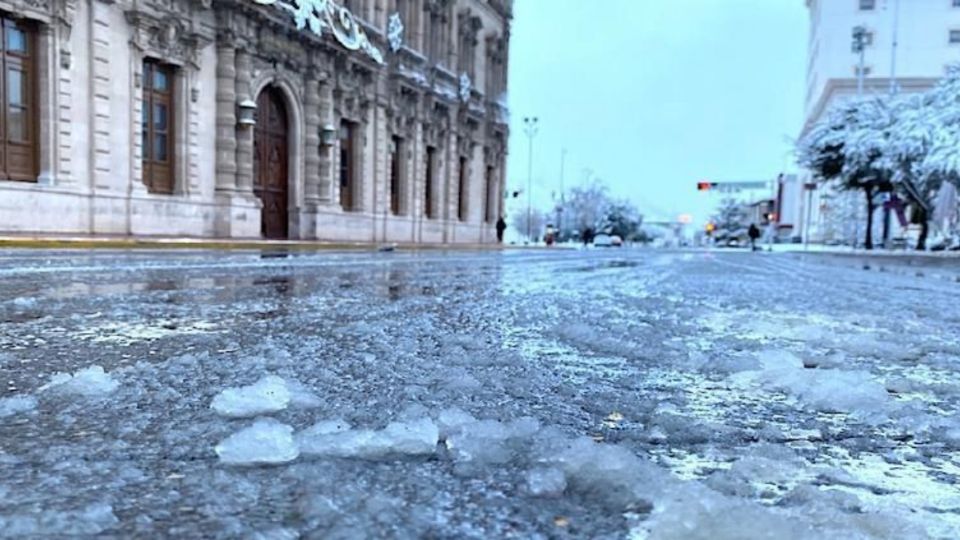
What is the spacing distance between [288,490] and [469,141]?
3589cm

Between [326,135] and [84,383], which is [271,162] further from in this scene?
[84,383]

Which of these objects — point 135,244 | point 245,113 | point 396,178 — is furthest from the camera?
point 396,178

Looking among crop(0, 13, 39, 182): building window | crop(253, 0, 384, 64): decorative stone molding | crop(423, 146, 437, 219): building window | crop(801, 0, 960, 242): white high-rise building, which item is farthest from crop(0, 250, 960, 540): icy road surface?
crop(801, 0, 960, 242): white high-rise building

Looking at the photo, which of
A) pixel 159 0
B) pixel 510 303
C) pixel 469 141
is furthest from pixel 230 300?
pixel 469 141

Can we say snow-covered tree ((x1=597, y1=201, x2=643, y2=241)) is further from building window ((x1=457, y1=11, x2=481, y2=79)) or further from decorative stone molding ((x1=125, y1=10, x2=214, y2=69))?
decorative stone molding ((x1=125, y1=10, x2=214, y2=69))

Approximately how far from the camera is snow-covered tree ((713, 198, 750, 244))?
9662cm

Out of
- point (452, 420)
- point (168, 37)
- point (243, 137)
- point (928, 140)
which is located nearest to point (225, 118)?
point (243, 137)

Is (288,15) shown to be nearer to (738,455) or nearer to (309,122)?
(309,122)

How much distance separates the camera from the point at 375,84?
2670 cm

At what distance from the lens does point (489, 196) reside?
40938mm

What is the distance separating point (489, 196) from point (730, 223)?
67031mm

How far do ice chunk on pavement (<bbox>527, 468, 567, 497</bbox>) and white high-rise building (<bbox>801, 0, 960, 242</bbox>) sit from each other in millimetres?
65262

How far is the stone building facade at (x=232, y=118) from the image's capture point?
14.2 metres

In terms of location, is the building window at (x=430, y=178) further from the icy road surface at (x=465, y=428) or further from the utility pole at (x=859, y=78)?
the icy road surface at (x=465, y=428)
